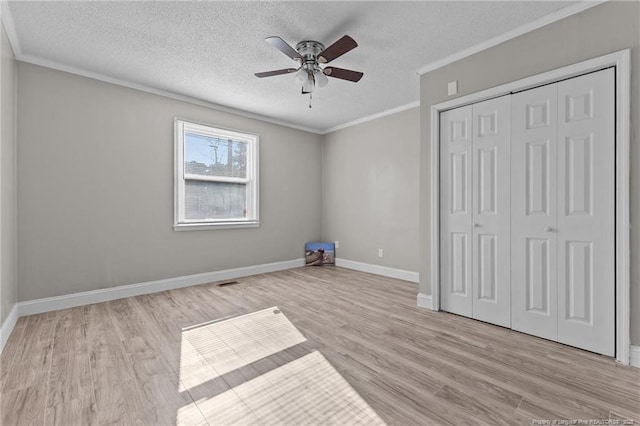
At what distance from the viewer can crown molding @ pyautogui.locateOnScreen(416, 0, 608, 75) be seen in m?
2.25

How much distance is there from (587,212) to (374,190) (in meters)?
3.06

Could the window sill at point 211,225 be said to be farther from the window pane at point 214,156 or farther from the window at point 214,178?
the window pane at point 214,156

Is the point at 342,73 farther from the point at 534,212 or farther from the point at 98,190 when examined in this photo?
the point at 98,190

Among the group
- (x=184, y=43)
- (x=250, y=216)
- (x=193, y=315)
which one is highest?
(x=184, y=43)

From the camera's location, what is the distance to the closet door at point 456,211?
2951mm

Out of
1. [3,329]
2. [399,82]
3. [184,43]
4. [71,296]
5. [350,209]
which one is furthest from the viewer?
[350,209]

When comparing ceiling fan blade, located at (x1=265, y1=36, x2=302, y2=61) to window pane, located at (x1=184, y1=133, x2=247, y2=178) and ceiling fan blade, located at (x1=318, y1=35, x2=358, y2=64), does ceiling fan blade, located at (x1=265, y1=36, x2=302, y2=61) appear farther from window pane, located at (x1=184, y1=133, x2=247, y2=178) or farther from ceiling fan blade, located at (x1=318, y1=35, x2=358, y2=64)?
window pane, located at (x1=184, y1=133, x2=247, y2=178)

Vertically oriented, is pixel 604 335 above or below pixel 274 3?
below

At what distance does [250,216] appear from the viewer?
497 centimetres

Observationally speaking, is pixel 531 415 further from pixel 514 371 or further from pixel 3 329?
pixel 3 329

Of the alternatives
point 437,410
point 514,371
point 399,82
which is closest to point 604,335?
point 514,371

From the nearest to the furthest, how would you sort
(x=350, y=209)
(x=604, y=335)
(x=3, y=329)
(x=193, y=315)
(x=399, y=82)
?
(x=604, y=335)
(x=3, y=329)
(x=193, y=315)
(x=399, y=82)
(x=350, y=209)

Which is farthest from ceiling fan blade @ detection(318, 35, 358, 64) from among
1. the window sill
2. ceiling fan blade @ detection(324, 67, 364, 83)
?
the window sill

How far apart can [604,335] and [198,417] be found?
2816 millimetres
